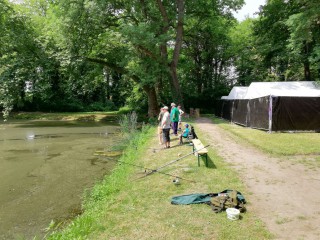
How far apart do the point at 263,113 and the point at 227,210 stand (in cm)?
1172

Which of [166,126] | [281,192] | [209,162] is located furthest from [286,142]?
[281,192]

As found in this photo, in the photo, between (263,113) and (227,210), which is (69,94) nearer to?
(263,113)

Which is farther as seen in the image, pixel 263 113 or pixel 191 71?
pixel 191 71

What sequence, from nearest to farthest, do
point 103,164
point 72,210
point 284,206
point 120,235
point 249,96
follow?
point 120,235 → point 284,206 → point 72,210 → point 103,164 → point 249,96

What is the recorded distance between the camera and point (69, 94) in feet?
143

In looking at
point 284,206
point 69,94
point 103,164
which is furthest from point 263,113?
point 69,94

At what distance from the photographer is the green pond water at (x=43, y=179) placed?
7.00 meters

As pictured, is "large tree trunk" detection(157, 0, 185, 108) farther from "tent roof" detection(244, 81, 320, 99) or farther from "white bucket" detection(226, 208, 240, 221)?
"white bucket" detection(226, 208, 240, 221)

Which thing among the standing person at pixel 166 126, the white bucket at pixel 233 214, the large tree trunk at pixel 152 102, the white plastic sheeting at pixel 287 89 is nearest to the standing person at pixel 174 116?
the standing person at pixel 166 126

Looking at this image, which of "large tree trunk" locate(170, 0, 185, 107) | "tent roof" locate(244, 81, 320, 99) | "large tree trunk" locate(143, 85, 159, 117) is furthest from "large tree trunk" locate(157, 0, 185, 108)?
"tent roof" locate(244, 81, 320, 99)

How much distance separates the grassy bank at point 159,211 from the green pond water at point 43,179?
3.06ft

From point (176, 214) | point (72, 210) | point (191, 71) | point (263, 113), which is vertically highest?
point (191, 71)

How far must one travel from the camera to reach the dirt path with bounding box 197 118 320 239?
5250mm

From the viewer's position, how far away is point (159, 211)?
239 inches
